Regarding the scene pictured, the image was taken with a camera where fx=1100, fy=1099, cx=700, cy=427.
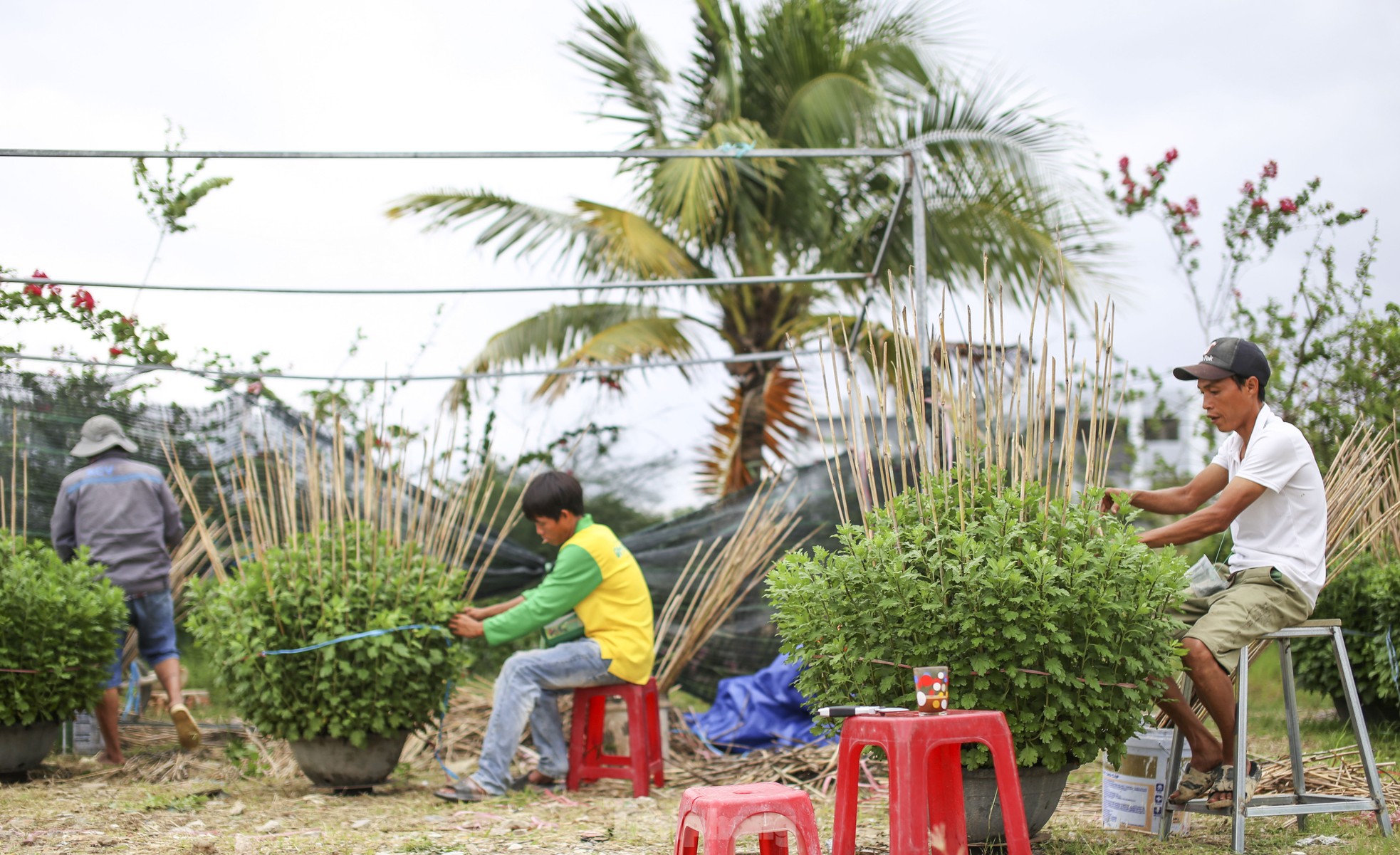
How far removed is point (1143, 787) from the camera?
117 inches

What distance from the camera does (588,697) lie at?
4129mm

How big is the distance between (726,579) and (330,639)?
1.81 meters

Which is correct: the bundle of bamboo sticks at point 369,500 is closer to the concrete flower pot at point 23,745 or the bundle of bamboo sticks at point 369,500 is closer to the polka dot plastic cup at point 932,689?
the concrete flower pot at point 23,745

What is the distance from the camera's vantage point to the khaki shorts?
2758mm

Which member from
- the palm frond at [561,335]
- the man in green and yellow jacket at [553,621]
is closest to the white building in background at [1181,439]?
the palm frond at [561,335]

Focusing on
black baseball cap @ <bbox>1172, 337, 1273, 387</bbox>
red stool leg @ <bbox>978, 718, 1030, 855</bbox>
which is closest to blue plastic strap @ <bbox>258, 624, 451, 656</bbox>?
red stool leg @ <bbox>978, 718, 1030, 855</bbox>

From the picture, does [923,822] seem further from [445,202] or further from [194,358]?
[445,202]

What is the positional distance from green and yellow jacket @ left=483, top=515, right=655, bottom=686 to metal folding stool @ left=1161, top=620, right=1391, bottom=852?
1838mm

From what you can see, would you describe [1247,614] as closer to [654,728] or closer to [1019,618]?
[1019,618]

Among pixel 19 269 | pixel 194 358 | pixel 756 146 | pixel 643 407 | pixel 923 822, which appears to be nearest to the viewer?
pixel 923 822

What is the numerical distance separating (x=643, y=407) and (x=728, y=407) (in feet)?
6.39

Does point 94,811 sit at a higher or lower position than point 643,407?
lower

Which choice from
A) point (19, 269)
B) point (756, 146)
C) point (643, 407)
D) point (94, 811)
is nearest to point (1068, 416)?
point (94, 811)

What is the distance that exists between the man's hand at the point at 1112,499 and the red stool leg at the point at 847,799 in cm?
88
